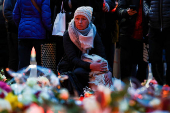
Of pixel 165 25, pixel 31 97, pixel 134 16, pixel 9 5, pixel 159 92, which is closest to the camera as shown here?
pixel 31 97

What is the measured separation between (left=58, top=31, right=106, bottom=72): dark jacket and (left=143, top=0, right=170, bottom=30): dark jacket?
724 millimetres

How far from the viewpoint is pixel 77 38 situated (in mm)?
3975

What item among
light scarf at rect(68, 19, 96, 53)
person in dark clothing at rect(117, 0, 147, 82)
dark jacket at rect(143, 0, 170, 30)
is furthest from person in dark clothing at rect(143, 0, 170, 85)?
light scarf at rect(68, 19, 96, 53)

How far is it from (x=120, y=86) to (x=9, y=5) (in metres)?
4.00

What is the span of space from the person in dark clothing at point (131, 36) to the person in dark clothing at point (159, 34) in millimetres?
529

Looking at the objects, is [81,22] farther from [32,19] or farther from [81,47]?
[32,19]

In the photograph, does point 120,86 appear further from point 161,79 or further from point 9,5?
point 9,5

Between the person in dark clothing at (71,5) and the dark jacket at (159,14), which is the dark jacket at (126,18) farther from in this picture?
the dark jacket at (159,14)

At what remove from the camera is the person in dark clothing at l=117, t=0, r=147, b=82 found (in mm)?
4527

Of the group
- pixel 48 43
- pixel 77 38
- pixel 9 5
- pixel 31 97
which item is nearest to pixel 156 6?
pixel 77 38

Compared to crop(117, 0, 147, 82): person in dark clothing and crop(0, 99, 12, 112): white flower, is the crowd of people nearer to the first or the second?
crop(117, 0, 147, 82): person in dark clothing

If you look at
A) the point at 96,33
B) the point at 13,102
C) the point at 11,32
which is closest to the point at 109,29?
the point at 96,33

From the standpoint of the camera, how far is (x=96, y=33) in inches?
165

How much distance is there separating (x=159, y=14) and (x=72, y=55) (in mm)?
1149
